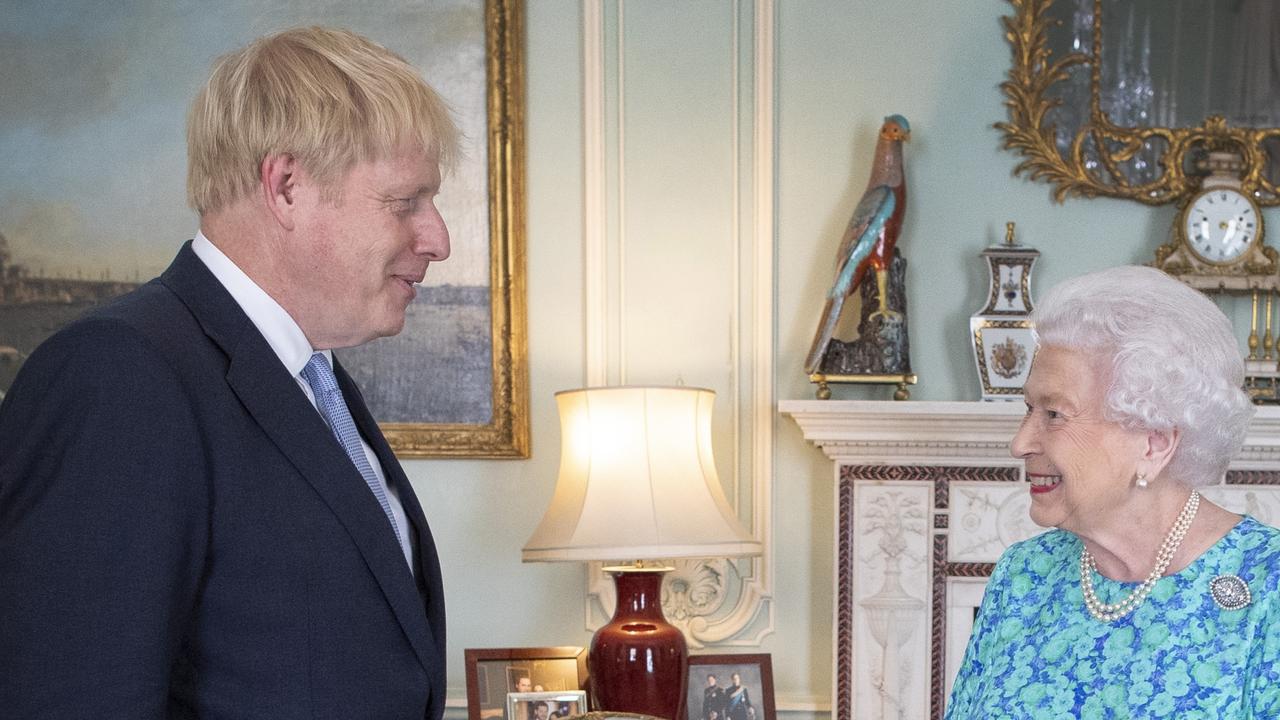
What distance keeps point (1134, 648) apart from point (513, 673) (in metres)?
1.64

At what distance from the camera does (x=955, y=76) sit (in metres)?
3.30

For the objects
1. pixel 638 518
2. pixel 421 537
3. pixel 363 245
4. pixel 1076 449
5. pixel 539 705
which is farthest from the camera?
pixel 539 705

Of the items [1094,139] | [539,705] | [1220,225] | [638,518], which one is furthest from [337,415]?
[1220,225]

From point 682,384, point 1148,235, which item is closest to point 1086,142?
point 1148,235

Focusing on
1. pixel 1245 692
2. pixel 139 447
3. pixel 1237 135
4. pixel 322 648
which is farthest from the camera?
pixel 1237 135

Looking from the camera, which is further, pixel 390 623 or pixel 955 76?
pixel 955 76

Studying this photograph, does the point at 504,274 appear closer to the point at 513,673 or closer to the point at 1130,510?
the point at 513,673

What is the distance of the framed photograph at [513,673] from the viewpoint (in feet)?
9.82

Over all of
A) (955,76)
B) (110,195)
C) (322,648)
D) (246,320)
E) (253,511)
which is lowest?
(322,648)

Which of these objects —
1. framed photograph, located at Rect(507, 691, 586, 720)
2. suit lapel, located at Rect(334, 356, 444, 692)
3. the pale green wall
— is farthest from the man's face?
the pale green wall

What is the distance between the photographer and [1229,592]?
5.55 ft

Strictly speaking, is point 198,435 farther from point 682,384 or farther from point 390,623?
point 682,384

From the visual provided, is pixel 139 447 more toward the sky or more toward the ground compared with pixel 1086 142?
more toward the ground

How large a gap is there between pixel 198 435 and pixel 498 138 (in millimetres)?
2298
